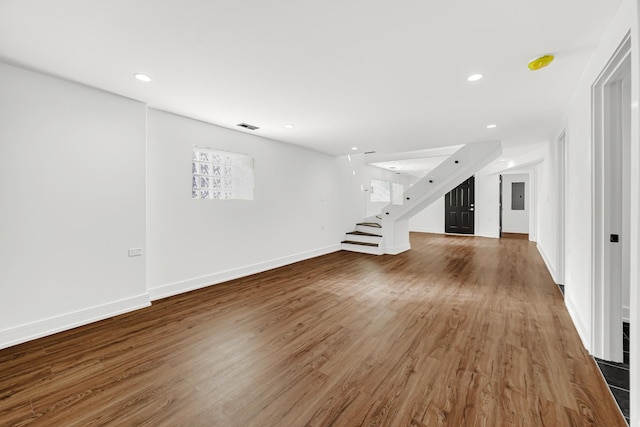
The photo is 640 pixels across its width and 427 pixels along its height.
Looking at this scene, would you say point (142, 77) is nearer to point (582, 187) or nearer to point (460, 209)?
point (582, 187)

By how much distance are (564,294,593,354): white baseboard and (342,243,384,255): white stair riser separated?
3729 mm

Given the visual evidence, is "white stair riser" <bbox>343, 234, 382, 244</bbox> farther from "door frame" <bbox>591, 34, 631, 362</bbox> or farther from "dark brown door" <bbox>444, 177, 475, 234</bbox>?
"dark brown door" <bbox>444, 177, 475, 234</bbox>

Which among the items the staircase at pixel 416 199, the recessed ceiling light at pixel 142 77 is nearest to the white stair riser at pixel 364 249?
the staircase at pixel 416 199

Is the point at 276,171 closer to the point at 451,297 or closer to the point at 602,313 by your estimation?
the point at 451,297

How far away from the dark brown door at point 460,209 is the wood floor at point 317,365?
6.81 m

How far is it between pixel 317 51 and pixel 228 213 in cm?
303

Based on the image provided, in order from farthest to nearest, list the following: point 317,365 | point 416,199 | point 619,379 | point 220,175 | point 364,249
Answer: point 364,249, point 416,199, point 220,175, point 317,365, point 619,379

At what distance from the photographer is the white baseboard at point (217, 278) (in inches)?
143

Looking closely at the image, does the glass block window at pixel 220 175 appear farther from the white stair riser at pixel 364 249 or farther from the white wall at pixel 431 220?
the white wall at pixel 431 220

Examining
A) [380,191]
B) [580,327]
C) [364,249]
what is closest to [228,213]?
[364,249]

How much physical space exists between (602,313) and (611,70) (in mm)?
1834

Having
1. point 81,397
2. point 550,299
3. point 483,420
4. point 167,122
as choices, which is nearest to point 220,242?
point 167,122

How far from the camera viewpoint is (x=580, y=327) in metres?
2.56

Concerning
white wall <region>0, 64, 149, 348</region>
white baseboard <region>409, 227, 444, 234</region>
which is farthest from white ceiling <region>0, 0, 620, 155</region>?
white baseboard <region>409, 227, 444, 234</region>
